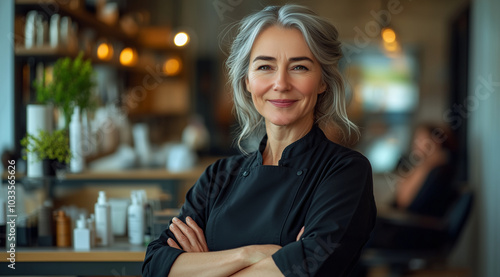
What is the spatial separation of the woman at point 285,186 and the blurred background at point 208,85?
308mm

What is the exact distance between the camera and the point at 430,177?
410 cm

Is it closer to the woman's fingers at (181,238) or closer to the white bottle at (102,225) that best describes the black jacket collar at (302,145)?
the woman's fingers at (181,238)

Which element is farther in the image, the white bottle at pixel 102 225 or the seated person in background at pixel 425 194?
the seated person in background at pixel 425 194

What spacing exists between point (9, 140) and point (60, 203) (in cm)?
52

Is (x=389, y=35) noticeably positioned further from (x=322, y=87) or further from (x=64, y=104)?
(x=322, y=87)

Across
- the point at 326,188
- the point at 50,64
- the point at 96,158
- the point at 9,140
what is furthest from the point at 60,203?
the point at 326,188

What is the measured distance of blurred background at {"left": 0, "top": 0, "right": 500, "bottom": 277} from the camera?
10.4 ft

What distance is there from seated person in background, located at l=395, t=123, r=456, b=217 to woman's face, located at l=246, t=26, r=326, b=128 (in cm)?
271

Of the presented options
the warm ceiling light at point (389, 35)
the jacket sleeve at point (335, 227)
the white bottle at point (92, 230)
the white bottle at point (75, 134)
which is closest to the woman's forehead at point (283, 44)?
the jacket sleeve at point (335, 227)

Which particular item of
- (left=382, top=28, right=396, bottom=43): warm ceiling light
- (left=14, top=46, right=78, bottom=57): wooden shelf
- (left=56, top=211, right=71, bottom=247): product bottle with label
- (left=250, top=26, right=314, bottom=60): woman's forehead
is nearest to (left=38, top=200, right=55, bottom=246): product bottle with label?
(left=56, top=211, right=71, bottom=247): product bottle with label

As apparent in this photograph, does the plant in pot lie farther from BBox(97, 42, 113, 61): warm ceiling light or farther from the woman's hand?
BBox(97, 42, 113, 61): warm ceiling light

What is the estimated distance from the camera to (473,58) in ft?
13.7

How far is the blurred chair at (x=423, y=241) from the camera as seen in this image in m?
3.81

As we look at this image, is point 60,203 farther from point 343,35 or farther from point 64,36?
point 343,35
